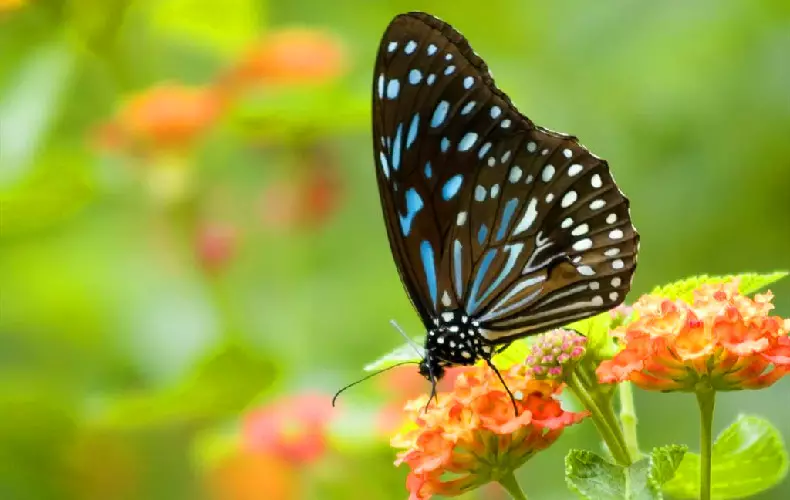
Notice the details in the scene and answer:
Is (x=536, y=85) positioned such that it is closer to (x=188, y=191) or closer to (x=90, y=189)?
(x=188, y=191)

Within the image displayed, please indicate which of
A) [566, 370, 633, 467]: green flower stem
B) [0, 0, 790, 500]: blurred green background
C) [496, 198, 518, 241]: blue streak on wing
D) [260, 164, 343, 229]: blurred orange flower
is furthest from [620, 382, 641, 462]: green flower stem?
[260, 164, 343, 229]: blurred orange flower

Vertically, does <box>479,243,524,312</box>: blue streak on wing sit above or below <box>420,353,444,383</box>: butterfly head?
above

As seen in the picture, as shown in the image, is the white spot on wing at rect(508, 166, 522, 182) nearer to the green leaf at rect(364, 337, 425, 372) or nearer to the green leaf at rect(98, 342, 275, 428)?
the green leaf at rect(364, 337, 425, 372)

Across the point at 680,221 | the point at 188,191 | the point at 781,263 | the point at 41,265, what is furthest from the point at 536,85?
the point at 41,265

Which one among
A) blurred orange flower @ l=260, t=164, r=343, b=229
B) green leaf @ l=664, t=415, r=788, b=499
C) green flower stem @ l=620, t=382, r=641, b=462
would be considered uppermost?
blurred orange flower @ l=260, t=164, r=343, b=229

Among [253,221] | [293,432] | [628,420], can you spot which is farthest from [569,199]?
[253,221]

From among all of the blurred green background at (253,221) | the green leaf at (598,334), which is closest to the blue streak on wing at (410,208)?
the green leaf at (598,334)

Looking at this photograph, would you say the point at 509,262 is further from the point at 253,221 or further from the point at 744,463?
the point at 253,221
